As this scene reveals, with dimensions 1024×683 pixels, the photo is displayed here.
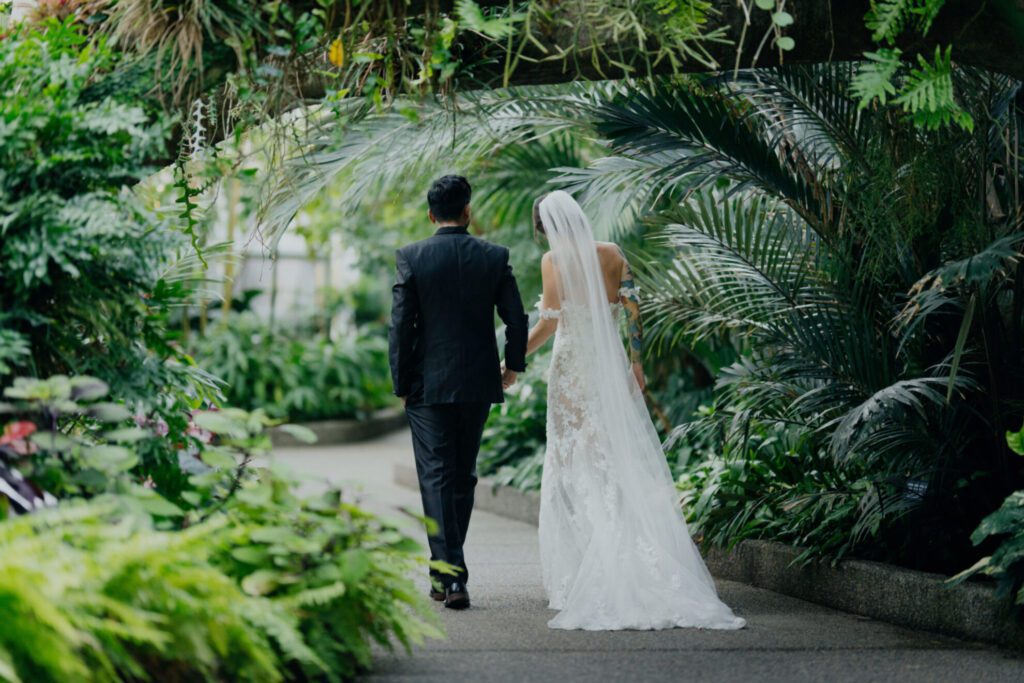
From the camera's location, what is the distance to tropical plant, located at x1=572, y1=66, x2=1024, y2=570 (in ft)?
19.4

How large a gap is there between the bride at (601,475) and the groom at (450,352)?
35 cm

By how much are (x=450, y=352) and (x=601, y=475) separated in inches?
38.0

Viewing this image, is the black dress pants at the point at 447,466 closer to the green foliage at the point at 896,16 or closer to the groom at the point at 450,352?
the groom at the point at 450,352

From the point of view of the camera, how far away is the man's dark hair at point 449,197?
6199mm

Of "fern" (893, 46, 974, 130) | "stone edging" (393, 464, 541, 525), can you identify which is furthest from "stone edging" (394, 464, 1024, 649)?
"stone edging" (393, 464, 541, 525)

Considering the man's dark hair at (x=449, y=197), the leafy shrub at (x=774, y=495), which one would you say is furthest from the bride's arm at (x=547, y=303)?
the leafy shrub at (x=774, y=495)

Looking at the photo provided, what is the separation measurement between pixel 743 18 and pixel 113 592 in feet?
10.8

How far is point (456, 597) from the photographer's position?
6.01 meters

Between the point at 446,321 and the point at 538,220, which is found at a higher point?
the point at 538,220

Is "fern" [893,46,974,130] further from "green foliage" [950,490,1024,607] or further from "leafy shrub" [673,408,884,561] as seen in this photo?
"leafy shrub" [673,408,884,561]

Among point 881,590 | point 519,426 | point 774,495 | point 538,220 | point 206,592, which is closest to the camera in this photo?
point 206,592

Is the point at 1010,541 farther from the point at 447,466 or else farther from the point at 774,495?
the point at 447,466

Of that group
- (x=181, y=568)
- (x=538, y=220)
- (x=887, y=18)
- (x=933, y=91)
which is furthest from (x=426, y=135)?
(x=181, y=568)

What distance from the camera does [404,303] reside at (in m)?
6.09
